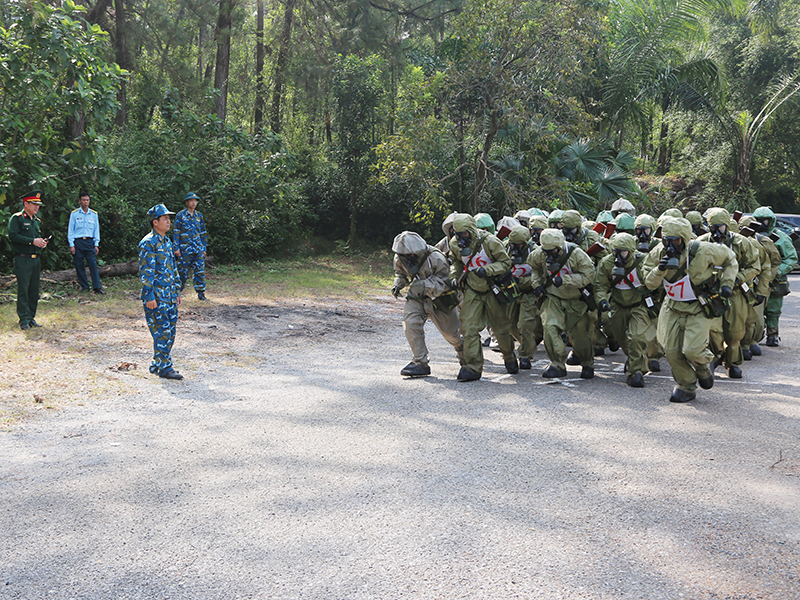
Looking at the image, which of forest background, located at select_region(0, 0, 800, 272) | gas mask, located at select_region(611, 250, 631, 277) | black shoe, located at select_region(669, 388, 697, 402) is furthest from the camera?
forest background, located at select_region(0, 0, 800, 272)

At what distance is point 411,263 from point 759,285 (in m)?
5.03

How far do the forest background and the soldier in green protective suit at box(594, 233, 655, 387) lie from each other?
28.8ft

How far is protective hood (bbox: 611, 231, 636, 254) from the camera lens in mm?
8109

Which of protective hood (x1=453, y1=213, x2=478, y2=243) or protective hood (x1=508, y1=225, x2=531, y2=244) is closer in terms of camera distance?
protective hood (x1=453, y1=213, x2=478, y2=243)

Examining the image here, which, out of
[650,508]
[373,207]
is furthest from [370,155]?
[650,508]

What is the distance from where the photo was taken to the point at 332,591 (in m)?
3.51

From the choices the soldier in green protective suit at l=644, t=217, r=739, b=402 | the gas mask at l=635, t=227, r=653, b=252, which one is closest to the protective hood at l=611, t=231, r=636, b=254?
the gas mask at l=635, t=227, r=653, b=252

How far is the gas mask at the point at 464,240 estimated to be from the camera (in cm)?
829

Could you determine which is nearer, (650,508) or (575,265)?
(650,508)

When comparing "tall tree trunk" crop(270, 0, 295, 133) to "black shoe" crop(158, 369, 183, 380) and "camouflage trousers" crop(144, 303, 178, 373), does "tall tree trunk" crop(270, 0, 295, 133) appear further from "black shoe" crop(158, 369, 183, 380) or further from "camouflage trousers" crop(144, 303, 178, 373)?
"black shoe" crop(158, 369, 183, 380)

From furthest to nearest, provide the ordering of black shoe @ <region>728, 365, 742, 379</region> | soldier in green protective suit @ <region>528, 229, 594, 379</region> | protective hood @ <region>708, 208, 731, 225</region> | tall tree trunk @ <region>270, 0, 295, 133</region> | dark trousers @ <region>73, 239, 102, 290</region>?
tall tree trunk @ <region>270, 0, 295, 133</region> < dark trousers @ <region>73, 239, 102, 290</region> < black shoe @ <region>728, 365, 742, 379</region> < soldier in green protective suit @ <region>528, 229, 594, 379</region> < protective hood @ <region>708, 208, 731, 225</region>

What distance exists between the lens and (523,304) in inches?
353

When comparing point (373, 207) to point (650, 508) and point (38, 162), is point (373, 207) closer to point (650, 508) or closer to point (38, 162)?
point (38, 162)

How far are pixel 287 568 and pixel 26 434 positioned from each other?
133 inches
